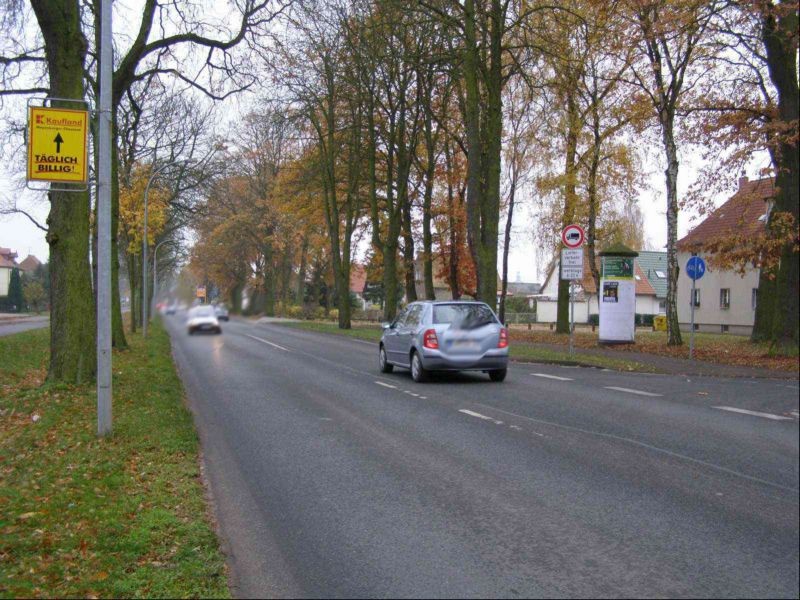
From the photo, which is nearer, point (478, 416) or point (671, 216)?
point (478, 416)

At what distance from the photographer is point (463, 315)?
48.2 ft

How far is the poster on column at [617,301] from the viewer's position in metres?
23.8

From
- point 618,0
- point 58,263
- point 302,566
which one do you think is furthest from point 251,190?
point 302,566

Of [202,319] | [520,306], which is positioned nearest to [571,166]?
[202,319]

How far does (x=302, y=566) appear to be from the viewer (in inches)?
185

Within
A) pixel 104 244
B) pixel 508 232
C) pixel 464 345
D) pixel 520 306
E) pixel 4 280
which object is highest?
→ pixel 508 232

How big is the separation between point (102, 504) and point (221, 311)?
237 centimetres

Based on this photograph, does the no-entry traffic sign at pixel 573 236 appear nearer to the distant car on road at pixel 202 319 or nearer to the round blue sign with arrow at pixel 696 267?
the round blue sign with arrow at pixel 696 267

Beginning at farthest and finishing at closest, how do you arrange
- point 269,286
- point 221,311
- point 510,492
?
point 269,286, point 221,311, point 510,492

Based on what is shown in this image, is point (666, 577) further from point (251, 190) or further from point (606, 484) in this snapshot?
point (251, 190)

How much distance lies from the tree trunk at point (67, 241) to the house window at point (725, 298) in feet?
134

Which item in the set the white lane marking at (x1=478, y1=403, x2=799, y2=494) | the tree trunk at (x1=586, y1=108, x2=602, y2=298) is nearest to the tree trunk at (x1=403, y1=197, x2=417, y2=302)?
the tree trunk at (x1=586, y1=108, x2=602, y2=298)

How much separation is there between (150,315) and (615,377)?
953 cm

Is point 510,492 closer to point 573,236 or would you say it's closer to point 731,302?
point 573,236
